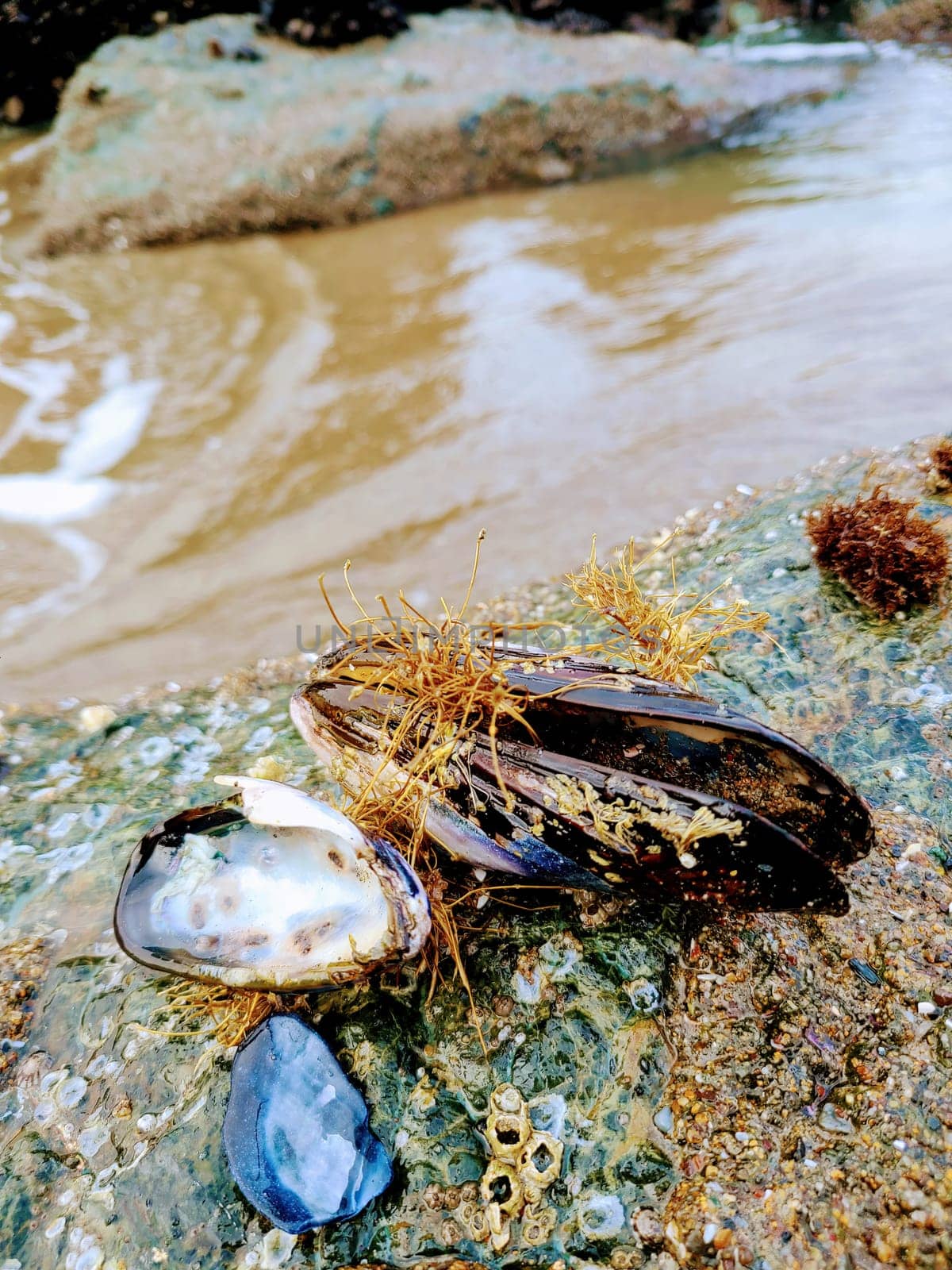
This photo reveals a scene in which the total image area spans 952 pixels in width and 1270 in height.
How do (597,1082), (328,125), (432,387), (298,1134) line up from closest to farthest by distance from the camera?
(298,1134)
(597,1082)
(432,387)
(328,125)

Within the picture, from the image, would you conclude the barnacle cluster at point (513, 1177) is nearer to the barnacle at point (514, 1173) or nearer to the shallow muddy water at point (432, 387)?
the barnacle at point (514, 1173)

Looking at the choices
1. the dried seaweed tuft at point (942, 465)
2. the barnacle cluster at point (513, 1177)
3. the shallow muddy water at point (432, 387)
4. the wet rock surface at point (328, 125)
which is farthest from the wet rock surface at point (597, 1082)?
the wet rock surface at point (328, 125)

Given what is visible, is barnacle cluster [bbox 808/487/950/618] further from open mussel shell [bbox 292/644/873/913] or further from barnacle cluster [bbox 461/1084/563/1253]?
barnacle cluster [bbox 461/1084/563/1253]

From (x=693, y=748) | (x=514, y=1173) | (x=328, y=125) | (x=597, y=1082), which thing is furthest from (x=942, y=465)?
(x=328, y=125)

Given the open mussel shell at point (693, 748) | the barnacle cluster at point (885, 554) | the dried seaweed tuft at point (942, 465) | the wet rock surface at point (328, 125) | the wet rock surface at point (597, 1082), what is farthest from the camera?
the wet rock surface at point (328, 125)

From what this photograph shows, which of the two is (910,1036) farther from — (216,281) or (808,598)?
(216,281)

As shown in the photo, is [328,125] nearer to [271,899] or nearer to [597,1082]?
[271,899]

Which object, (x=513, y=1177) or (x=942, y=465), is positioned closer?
(x=513, y=1177)
